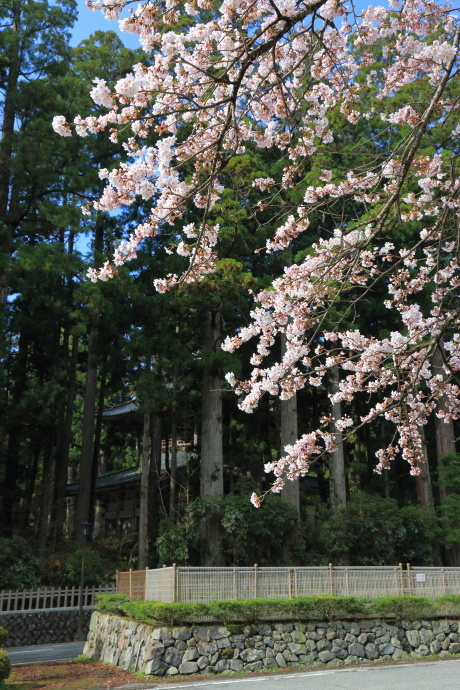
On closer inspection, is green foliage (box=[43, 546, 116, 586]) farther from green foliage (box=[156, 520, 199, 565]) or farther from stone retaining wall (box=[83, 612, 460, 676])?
stone retaining wall (box=[83, 612, 460, 676])

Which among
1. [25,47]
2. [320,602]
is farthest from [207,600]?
[25,47]

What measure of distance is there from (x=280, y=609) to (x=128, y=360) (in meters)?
9.77

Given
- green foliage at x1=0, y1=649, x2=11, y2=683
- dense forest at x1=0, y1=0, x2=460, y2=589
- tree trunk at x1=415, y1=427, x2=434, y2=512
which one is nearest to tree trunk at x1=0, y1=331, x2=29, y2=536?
dense forest at x1=0, y1=0, x2=460, y2=589

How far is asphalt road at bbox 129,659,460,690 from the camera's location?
7668 mm

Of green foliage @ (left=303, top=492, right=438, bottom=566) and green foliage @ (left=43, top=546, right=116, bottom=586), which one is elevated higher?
green foliage @ (left=303, top=492, right=438, bottom=566)

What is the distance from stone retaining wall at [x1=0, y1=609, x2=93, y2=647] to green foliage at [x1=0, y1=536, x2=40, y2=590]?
0.76 meters

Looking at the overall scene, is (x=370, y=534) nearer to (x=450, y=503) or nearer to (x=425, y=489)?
(x=450, y=503)

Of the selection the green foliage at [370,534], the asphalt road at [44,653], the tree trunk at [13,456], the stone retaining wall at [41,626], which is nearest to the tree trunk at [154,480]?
the stone retaining wall at [41,626]

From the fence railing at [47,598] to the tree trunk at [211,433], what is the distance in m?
3.45

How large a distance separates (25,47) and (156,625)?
57.6 ft

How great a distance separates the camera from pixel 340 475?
20.5 m

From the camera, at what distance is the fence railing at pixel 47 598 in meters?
15.1

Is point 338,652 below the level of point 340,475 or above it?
below

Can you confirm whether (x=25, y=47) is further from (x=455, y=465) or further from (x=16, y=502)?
(x=455, y=465)
